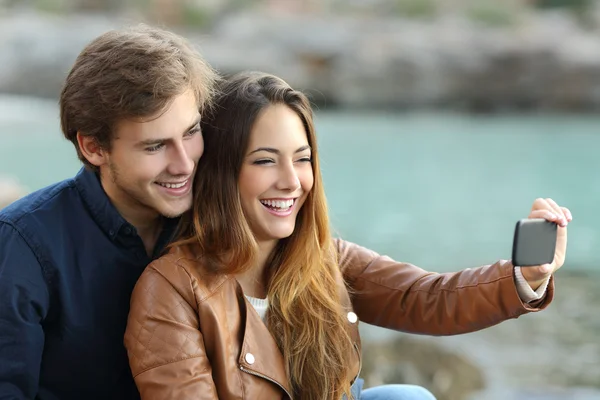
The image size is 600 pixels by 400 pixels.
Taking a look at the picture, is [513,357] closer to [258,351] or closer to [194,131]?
[258,351]

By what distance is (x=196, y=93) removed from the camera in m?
1.57

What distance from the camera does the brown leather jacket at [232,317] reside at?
1.45 meters

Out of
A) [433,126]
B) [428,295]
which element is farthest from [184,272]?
[433,126]

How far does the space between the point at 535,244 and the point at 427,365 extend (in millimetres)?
2115

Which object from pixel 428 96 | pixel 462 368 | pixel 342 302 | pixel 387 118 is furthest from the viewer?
pixel 428 96

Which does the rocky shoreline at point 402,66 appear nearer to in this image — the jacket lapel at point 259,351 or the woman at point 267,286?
the woman at point 267,286

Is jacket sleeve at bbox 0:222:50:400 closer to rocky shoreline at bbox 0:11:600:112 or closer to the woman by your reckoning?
the woman

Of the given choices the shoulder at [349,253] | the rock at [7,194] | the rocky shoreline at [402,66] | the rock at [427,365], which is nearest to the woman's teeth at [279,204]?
the shoulder at [349,253]

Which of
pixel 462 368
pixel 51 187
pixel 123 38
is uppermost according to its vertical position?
pixel 123 38

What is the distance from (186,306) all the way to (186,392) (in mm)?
158

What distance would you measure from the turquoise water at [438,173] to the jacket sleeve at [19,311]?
493 centimetres

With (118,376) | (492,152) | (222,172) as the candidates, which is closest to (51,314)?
(118,376)

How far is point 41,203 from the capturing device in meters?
1.58

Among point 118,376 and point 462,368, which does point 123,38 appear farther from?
point 462,368
